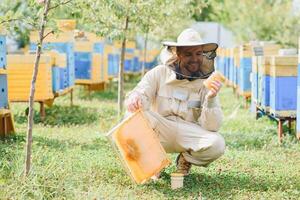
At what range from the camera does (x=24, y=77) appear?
9109 millimetres

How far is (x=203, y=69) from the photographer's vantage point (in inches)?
204

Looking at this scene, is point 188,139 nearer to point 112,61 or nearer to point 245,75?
point 245,75

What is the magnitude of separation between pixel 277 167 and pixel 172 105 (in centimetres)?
136

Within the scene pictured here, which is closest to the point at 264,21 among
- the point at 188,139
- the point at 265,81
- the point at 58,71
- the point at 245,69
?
the point at 245,69

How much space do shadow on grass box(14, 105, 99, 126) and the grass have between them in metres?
0.23

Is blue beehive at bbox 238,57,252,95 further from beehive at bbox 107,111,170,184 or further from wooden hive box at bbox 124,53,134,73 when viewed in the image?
wooden hive box at bbox 124,53,134,73

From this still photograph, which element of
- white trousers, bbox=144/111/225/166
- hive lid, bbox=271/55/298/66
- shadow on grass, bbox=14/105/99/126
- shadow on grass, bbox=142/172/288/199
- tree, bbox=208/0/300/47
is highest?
tree, bbox=208/0/300/47

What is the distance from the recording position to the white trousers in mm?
5141

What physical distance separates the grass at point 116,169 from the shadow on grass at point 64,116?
9.1 inches

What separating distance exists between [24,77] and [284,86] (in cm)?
369

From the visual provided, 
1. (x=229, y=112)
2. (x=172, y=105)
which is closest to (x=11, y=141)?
(x=172, y=105)

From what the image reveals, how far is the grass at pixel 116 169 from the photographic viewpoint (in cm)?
465

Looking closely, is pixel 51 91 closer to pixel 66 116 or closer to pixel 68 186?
pixel 66 116

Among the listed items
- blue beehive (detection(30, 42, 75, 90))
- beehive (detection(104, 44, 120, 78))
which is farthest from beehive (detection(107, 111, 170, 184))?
beehive (detection(104, 44, 120, 78))
